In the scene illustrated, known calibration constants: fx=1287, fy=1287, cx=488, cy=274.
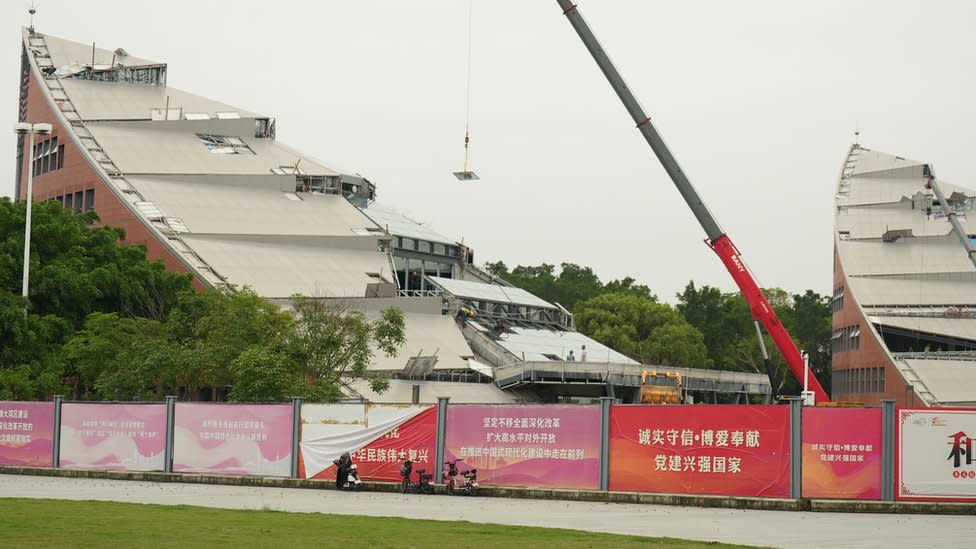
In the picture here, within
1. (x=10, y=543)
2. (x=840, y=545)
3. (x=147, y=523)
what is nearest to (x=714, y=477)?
(x=840, y=545)

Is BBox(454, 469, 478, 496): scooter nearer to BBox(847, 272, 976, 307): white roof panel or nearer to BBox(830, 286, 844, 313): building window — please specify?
BBox(847, 272, 976, 307): white roof panel

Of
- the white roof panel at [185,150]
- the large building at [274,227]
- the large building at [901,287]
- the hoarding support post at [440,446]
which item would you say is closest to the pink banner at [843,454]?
the hoarding support post at [440,446]

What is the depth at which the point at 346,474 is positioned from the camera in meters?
34.9

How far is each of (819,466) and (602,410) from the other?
559 cm

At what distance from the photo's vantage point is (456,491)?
3350 centimetres

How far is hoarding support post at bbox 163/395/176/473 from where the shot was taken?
3859 centimetres

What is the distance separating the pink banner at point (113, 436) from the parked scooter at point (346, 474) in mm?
6840

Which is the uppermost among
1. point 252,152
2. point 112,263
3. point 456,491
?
point 252,152

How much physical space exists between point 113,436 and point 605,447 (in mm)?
16290

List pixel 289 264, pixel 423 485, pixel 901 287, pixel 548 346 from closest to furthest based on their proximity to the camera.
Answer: pixel 423 485 < pixel 289 264 < pixel 548 346 < pixel 901 287

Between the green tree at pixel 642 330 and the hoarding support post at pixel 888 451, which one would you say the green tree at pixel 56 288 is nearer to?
the hoarding support post at pixel 888 451

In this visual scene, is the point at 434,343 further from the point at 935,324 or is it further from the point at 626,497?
the point at 935,324

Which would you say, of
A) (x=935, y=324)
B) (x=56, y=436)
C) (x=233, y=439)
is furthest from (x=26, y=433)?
(x=935, y=324)

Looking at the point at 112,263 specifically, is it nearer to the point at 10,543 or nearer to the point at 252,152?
the point at 252,152
